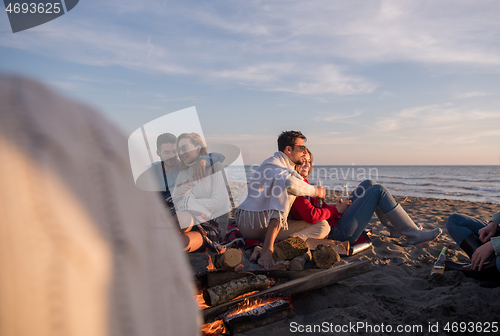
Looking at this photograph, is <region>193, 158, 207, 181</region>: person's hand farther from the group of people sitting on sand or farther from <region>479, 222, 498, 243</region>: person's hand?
<region>479, 222, 498, 243</region>: person's hand

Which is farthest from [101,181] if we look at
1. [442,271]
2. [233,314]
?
[442,271]

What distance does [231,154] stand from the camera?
414 cm

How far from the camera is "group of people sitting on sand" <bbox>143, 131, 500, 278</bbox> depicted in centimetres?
305

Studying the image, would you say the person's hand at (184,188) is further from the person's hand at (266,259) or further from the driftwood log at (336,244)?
the driftwood log at (336,244)

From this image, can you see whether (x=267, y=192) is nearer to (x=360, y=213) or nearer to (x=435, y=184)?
(x=360, y=213)

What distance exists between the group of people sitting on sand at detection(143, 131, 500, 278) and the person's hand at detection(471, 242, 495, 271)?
26 centimetres

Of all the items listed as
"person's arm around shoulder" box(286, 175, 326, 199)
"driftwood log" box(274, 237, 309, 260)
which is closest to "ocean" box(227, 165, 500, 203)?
"person's arm around shoulder" box(286, 175, 326, 199)

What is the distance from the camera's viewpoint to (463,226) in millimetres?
2949

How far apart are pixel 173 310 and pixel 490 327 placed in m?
2.57

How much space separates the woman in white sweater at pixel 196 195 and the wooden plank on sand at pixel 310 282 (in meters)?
1.01

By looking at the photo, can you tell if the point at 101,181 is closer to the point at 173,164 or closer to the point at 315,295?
the point at 315,295

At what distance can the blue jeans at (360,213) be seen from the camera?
360 centimetres

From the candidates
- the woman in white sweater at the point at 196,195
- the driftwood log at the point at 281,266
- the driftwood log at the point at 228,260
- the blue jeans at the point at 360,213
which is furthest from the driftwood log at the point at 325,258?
the woman in white sweater at the point at 196,195

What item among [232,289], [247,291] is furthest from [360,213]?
[232,289]
